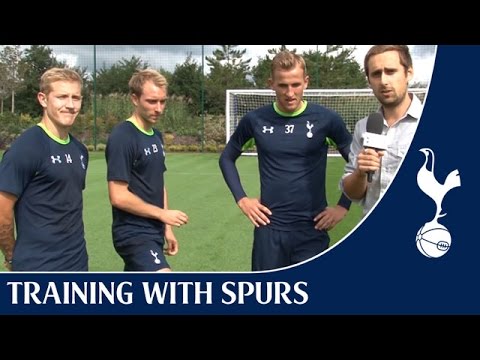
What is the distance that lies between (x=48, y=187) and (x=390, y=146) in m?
2.08

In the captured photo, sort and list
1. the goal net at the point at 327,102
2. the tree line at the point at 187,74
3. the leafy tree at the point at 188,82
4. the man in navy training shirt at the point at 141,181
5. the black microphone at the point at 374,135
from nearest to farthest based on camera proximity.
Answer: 1. the black microphone at the point at 374,135
2. the man in navy training shirt at the point at 141,181
3. the goal net at the point at 327,102
4. the tree line at the point at 187,74
5. the leafy tree at the point at 188,82

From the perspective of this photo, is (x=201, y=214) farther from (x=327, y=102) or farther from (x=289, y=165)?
(x=327, y=102)

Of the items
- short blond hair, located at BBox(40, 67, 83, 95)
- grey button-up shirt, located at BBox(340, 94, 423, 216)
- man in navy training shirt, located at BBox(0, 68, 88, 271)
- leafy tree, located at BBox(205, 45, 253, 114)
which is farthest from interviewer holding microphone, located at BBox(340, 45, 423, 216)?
short blond hair, located at BBox(40, 67, 83, 95)

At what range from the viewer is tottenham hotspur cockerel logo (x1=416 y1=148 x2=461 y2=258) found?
3.50 meters

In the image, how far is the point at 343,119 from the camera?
3.42 metres

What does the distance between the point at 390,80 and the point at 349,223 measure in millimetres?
931

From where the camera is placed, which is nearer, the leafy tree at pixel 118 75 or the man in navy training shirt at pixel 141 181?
the man in navy training shirt at pixel 141 181

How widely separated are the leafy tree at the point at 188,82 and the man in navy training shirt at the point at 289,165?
52 centimetres

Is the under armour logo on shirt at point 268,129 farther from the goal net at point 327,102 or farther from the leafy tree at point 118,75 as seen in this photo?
the leafy tree at point 118,75

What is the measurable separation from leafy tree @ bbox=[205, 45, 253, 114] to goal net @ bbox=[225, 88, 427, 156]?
3.3 inches

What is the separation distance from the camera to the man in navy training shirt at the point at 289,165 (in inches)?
132

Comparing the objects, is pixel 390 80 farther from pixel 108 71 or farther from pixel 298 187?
pixel 108 71

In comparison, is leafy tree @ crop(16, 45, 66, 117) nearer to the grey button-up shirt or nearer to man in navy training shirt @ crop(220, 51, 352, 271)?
man in navy training shirt @ crop(220, 51, 352, 271)

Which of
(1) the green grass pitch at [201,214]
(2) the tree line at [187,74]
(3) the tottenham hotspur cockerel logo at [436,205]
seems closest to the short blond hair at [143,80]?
(2) the tree line at [187,74]
